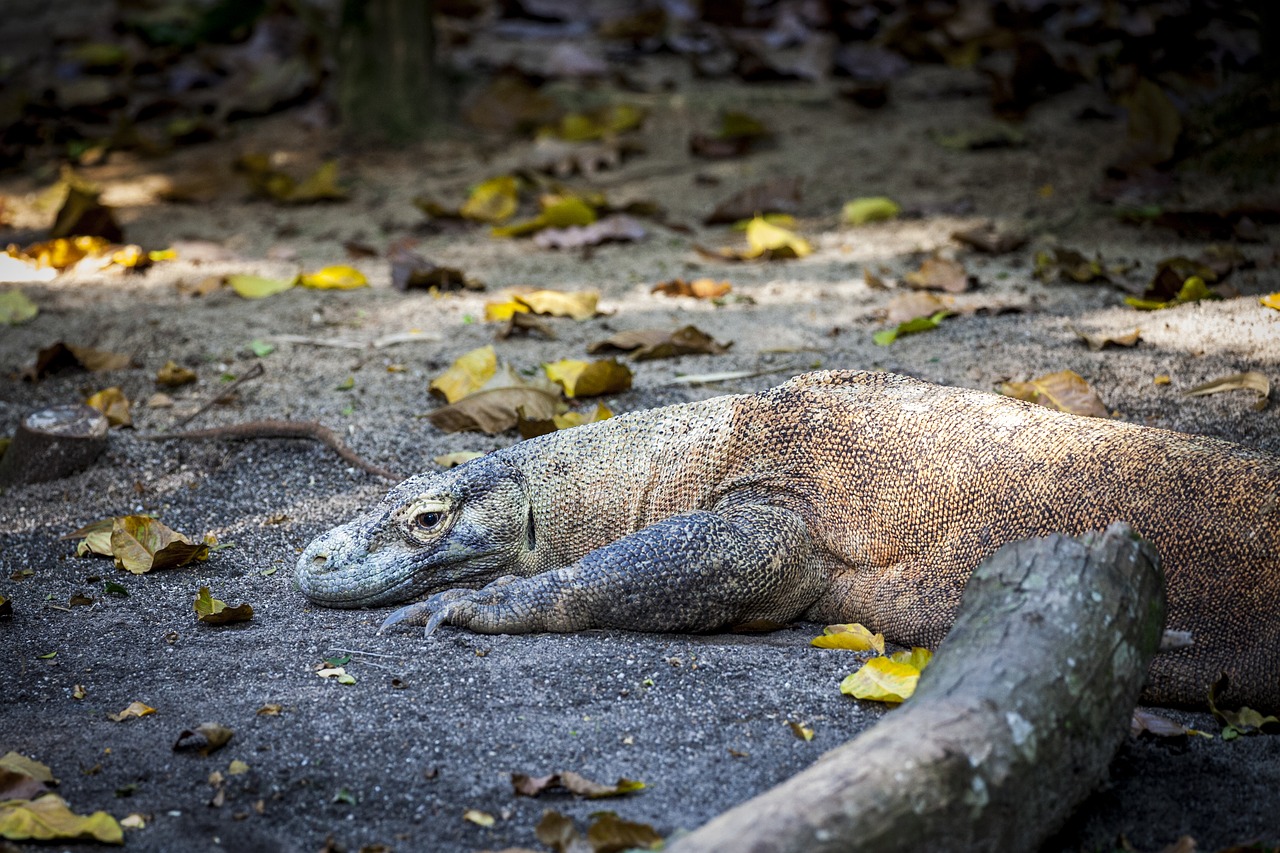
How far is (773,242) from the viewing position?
5922 mm

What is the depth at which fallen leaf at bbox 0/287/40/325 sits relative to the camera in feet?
17.8

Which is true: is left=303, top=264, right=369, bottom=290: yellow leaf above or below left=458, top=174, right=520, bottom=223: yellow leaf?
below

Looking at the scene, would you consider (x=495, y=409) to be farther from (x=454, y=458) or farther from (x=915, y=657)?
(x=915, y=657)

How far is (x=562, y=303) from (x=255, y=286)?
160 cm

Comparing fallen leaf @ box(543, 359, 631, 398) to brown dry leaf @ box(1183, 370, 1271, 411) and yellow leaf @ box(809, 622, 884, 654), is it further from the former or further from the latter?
brown dry leaf @ box(1183, 370, 1271, 411)

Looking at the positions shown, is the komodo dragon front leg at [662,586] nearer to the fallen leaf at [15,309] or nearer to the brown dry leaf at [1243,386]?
the brown dry leaf at [1243,386]

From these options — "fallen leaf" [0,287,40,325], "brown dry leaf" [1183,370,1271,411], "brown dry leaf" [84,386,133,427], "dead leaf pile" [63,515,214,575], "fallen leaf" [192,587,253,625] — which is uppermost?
"brown dry leaf" [1183,370,1271,411]

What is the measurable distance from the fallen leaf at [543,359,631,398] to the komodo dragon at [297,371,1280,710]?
2.62 feet

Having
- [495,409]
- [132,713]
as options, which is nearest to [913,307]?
[495,409]

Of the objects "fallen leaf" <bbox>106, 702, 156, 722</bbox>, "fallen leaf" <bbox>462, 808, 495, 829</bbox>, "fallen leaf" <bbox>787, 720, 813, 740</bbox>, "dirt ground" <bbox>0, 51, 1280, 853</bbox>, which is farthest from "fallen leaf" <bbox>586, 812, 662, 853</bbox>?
"fallen leaf" <bbox>106, 702, 156, 722</bbox>

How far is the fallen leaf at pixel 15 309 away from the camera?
543 cm

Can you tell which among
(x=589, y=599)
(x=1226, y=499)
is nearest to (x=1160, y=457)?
(x=1226, y=499)

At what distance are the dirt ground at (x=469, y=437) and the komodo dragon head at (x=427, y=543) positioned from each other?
0.09 m

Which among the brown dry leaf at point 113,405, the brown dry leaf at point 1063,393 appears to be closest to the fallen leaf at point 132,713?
the brown dry leaf at point 113,405
